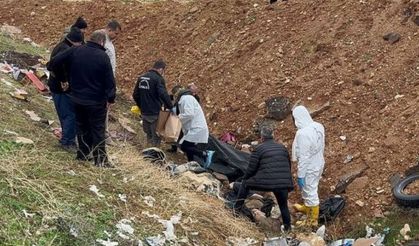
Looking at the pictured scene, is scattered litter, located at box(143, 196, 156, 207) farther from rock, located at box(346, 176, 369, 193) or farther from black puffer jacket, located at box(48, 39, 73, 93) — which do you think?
rock, located at box(346, 176, 369, 193)

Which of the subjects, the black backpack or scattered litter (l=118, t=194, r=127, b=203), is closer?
scattered litter (l=118, t=194, r=127, b=203)

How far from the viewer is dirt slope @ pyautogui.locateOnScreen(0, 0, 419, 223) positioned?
9172 millimetres

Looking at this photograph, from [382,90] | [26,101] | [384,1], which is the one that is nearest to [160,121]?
[26,101]

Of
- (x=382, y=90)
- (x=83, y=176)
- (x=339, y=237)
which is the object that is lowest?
(x=339, y=237)

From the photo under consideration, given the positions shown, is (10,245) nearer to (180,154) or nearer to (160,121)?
(160,121)

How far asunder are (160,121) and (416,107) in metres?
3.73

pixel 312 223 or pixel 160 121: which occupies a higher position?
pixel 160 121

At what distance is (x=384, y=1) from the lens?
1200 cm

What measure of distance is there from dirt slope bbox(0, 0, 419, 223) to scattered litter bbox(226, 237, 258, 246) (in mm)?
1899

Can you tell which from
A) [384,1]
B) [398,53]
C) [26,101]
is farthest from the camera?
[384,1]

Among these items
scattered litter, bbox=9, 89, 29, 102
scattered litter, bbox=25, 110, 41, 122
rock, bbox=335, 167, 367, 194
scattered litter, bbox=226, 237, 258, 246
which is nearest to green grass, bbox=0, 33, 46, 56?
scattered litter, bbox=9, 89, 29, 102

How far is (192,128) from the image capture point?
9023 mm

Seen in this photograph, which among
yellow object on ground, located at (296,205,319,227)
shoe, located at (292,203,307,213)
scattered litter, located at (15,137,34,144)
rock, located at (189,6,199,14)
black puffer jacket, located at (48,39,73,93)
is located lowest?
shoe, located at (292,203,307,213)

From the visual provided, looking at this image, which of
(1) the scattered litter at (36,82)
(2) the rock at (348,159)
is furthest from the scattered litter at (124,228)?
(1) the scattered litter at (36,82)
